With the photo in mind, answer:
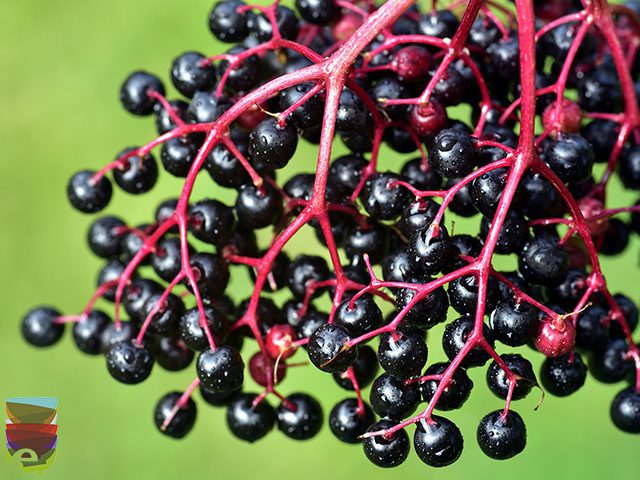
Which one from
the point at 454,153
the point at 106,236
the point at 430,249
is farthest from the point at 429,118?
the point at 106,236

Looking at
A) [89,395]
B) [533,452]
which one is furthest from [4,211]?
[533,452]

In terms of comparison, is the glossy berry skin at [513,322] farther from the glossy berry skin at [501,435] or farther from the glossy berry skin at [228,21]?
the glossy berry skin at [228,21]

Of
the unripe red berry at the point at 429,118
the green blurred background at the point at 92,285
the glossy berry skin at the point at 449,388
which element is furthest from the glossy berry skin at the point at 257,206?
the green blurred background at the point at 92,285

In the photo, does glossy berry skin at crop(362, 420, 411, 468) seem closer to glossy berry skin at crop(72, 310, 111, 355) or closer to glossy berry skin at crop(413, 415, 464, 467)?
glossy berry skin at crop(413, 415, 464, 467)

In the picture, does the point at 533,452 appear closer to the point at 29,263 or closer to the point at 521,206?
the point at 521,206

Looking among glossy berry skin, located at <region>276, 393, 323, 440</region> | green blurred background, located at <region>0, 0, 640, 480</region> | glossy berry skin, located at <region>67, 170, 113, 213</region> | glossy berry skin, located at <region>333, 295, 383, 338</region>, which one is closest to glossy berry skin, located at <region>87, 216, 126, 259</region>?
glossy berry skin, located at <region>67, 170, 113, 213</region>

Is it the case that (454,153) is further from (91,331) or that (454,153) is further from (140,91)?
(91,331)

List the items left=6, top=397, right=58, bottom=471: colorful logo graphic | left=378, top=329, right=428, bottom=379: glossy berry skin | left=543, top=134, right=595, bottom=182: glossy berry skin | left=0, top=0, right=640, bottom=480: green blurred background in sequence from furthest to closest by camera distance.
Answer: left=0, top=0, right=640, bottom=480: green blurred background, left=6, top=397, right=58, bottom=471: colorful logo graphic, left=543, top=134, right=595, bottom=182: glossy berry skin, left=378, top=329, right=428, bottom=379: glossy berry skin

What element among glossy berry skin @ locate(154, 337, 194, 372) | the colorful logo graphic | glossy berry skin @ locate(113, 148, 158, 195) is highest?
glossy berry skin @ locate(113, 148, 158, 195)
